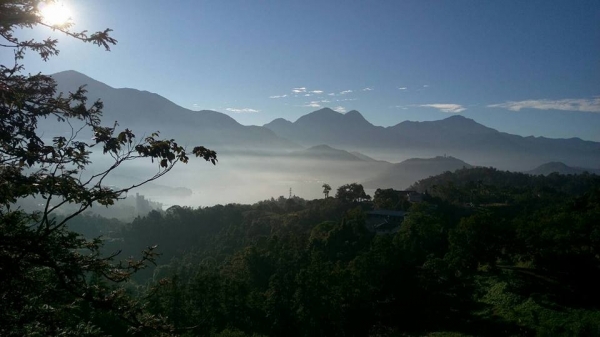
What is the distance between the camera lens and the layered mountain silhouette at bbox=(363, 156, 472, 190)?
123031 mm

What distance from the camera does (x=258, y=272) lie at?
20281 mm

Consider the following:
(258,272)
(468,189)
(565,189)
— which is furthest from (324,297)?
(565,189)

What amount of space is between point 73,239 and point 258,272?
17.8 meters

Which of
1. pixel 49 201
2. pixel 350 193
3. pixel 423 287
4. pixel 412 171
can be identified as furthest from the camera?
pixel 412 171

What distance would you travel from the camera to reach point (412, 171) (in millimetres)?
142375

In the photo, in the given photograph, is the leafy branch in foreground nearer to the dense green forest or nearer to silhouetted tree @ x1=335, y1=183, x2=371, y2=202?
the dense green forest

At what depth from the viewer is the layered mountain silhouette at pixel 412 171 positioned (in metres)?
123

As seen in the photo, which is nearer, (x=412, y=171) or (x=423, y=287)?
(x=423, y=287)

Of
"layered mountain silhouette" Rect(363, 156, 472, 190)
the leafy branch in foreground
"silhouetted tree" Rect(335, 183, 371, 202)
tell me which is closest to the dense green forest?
the leafy branch in foreground

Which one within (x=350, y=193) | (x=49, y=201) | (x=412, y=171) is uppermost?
(x=49, y=201)

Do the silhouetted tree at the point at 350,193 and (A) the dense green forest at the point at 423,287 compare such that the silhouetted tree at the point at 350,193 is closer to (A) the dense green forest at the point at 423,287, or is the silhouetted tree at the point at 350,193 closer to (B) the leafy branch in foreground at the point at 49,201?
(A) the dense green forest at the point at 423,287

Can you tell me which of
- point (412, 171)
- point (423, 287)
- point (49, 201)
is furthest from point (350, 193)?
point (412, 171)

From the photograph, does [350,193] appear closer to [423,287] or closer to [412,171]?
[423,287]

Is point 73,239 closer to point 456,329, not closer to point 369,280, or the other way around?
point 456,329
